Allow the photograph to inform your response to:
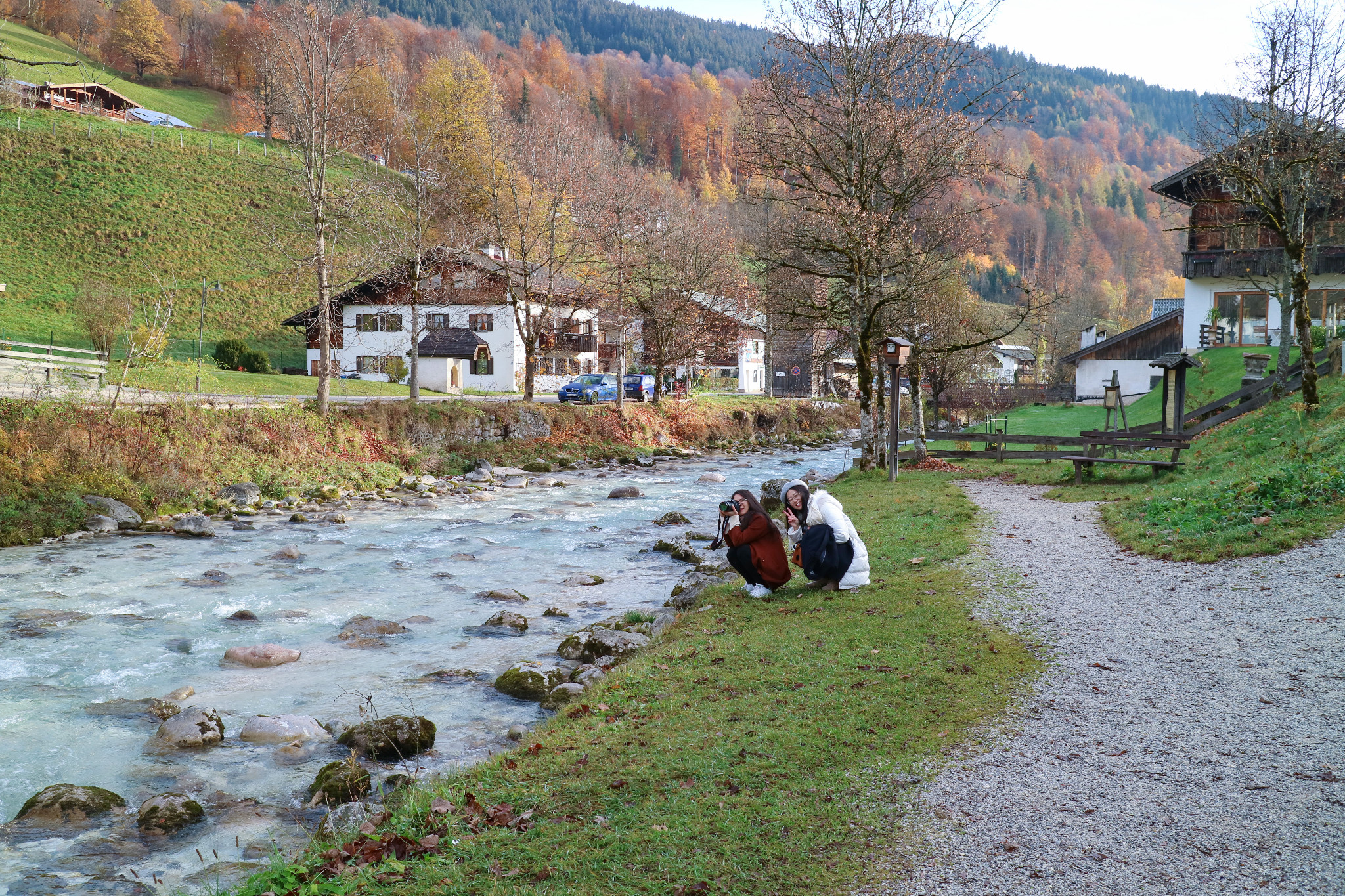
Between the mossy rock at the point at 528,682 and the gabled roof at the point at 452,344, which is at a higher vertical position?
the gabled roof at the point at 452,344

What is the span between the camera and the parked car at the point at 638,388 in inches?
1969

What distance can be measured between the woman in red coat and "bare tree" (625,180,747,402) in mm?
31042

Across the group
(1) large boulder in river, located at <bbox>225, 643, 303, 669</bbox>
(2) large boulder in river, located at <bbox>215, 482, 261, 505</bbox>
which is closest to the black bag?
(1) large boulder in river, located at <bbox>225, 643, 303, 669</bbox>

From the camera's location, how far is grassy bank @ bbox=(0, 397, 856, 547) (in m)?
18.6

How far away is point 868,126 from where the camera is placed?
2044 cm

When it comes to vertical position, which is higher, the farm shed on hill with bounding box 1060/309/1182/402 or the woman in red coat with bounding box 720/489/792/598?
the farm shed on hill with bounding box 1060/309/1182/402

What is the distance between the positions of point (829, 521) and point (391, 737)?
5.58m

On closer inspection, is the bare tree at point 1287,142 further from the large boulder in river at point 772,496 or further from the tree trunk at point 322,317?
the tree trunk at point 322,317

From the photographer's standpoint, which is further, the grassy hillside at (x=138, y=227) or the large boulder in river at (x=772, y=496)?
the grassy hillside at (x=138, y=227)

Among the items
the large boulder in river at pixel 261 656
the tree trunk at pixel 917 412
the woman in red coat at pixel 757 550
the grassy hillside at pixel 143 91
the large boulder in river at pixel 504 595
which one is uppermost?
the grassy hillside at pixel 143 91

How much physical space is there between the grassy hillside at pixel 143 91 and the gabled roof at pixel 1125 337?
258ft

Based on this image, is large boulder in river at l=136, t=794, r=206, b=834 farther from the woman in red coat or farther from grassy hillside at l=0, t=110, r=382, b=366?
grassy hillside at l=0, t=110, r=382, b=366

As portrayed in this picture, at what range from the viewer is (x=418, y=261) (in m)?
31.3

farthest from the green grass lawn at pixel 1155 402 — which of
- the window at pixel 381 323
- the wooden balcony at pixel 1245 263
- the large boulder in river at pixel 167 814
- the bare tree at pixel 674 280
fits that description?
the window at pixel 381 323
